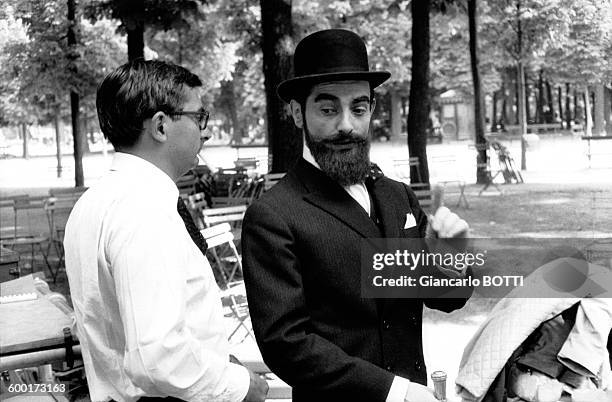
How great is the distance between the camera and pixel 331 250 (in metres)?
1.97

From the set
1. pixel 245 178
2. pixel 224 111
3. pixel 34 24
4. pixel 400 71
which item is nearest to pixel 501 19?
pixel 245 178

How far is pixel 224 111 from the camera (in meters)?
50.6

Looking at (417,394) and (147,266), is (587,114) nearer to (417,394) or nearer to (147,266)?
(417,394)

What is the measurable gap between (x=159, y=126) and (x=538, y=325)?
5.63ft

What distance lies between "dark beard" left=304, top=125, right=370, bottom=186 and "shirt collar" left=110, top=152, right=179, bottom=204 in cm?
39

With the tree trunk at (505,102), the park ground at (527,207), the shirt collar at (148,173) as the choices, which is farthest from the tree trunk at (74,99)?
the shirt collar at (148,173)

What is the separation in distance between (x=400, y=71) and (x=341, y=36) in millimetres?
24410

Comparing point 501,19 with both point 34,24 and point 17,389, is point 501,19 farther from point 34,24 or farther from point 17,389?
point 17,389

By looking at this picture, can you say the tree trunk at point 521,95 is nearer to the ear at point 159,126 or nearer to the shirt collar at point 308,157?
the shirt collar at point 308,157

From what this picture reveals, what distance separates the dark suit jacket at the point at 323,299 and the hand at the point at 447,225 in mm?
249

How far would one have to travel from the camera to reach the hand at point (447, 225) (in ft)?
5.95

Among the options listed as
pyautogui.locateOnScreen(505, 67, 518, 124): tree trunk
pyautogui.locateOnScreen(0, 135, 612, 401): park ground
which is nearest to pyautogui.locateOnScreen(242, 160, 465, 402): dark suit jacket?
pyautogui.locateOnScreen(0, 135, 612, 401): park ground

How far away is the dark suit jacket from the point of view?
1831 mm

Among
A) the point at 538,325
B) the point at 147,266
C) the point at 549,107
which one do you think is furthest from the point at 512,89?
the point at 147,266
